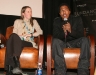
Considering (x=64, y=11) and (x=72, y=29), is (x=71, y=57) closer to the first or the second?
(x=72, y=29)

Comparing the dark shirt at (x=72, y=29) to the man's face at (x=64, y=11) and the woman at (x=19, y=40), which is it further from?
the woman at (x=19, y=40)

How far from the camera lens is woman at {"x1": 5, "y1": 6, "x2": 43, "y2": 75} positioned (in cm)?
239

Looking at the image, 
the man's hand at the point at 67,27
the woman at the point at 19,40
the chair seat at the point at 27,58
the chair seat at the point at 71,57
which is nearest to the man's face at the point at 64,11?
the man's hand at the point at 67,27

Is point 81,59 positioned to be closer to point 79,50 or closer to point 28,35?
point 79,50

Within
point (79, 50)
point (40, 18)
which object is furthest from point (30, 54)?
point (40, 18)

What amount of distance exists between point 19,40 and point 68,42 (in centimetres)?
66

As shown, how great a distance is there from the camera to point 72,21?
2828 millimetres

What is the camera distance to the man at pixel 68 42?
2297mm

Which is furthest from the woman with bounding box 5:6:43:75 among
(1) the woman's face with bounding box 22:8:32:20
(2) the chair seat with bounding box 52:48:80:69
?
(2) the chair seat with bounding box 52:48:80:69

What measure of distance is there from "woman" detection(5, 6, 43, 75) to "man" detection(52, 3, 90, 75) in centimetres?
37

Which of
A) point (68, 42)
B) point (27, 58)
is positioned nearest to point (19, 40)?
point (27, 58)

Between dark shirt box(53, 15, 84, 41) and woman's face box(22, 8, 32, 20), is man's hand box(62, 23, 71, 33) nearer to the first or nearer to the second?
dark shirt box(53, 15, 84, 41)

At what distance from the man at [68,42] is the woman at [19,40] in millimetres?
370

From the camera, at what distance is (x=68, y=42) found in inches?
104
